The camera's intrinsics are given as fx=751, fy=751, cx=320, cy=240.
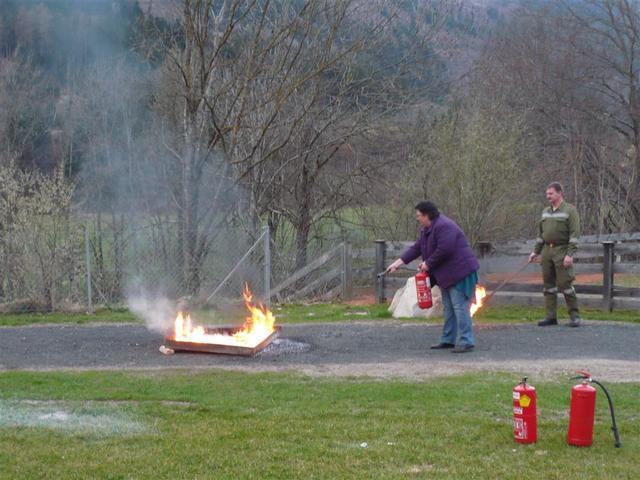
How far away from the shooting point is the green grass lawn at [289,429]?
5.00 metres

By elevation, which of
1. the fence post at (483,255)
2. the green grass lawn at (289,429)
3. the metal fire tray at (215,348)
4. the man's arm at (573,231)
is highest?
the man's arm at (573,231)

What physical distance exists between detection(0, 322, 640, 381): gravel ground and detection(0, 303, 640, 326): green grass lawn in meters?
0.68

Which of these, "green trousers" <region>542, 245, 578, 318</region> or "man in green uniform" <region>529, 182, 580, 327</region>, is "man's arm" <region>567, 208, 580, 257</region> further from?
"green trousers" <region>542, 245, 578, 318</region>

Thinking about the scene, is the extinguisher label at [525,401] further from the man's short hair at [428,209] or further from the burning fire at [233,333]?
the burning fire at [233,333]

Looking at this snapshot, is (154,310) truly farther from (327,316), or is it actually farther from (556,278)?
(556,278)

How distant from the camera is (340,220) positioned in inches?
779

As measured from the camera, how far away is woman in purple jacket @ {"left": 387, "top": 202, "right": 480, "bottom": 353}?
905 centimetres

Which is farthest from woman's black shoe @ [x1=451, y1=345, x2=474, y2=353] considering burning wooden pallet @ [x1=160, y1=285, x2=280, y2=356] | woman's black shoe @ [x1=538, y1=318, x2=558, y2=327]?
woman's black shoe @ [x1=538, y1=318, x2=558, y2=327]

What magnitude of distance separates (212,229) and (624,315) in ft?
24.6

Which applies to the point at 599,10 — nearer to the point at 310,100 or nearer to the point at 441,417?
the point at 310,100

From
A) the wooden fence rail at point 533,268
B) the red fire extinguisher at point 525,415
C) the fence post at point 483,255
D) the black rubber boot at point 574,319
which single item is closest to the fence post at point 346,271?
the wooden fence rail at point 533,268

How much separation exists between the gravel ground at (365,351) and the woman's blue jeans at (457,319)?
9.4 inches

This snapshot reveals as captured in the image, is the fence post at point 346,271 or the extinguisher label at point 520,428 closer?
the extinguisher label at point 520,428

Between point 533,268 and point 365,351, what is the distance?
6592 mm
